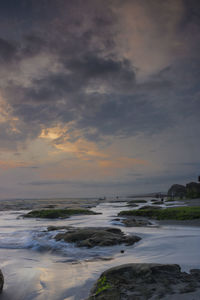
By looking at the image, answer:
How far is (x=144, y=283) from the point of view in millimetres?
3318

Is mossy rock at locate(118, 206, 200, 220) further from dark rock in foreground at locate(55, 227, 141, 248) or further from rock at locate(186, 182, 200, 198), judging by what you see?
rock at locate(186, 182, 200, 198)

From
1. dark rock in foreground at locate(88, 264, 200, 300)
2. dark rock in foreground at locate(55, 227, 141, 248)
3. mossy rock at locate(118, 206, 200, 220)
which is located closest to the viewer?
dark rock in foreground at locate(88, 264, 200, 300)

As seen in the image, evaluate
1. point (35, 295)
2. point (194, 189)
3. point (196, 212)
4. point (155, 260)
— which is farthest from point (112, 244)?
point (194, 189)


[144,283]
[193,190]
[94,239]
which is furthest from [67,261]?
[193,190]

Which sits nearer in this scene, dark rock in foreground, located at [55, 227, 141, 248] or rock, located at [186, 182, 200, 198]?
dark rock in foreground, located at [55, 227, 141, 248]

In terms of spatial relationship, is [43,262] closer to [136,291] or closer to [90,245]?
[90,245]

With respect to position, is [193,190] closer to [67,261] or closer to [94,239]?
[94,239]

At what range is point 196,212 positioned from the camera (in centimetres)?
1336

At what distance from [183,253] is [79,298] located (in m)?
3.55

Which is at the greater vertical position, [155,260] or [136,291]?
[136,291]

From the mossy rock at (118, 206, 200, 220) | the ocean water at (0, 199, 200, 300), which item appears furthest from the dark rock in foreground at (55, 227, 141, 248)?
the mossy rock at (118, 206, 200, 220)

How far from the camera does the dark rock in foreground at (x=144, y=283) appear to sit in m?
2.97

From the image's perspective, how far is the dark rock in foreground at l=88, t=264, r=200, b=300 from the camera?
2.97 m

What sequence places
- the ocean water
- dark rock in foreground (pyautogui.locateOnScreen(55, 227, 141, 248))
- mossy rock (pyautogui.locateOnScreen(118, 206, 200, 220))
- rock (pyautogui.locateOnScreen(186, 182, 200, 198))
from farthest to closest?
rock (pyautogui.locateOnScreen(186, 182, 200, 198))
mossy rock (pyautogui.locateOnScreen(118, 206, 200, 220))
dark rock in foreground (pyautogui.locateOnScreen(55, 227, 141, 248))
the ocean water
